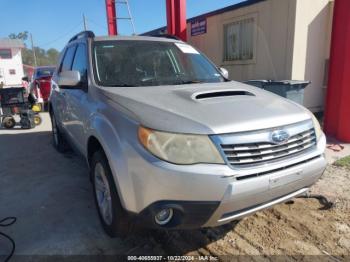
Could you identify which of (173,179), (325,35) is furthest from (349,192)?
(325,35)

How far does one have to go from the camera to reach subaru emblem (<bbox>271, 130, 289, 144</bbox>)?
2223 mm

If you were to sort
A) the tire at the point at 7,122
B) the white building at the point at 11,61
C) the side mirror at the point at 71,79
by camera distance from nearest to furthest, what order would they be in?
the side mirror at the point at 71,79, the tire at the point at 7,122, the white building at the point at 11,61

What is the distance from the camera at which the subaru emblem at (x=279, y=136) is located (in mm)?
2223

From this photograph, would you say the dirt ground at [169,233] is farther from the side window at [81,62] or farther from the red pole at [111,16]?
the red pole at [111,16]

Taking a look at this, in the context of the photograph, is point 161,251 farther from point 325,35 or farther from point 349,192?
point 325,35

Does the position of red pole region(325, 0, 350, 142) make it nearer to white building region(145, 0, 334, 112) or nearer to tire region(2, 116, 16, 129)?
white building region(145, 0, 334, 112)

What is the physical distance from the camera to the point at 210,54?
949 centimetres

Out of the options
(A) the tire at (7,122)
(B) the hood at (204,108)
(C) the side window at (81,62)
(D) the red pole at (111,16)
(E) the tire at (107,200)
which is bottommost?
(A) the tire at (7,122)

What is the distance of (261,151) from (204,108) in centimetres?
54

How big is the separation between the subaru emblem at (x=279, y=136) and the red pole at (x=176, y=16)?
6560 mm

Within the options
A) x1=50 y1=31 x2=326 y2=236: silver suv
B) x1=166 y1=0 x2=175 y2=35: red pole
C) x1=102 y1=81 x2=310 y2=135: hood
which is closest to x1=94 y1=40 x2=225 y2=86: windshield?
x1=50 y1=31 x2=326 y2=236: silver suv

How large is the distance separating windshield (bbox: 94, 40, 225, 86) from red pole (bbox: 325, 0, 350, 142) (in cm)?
316

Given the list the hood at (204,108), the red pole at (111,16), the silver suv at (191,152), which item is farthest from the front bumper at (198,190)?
the red pole at (111,16)

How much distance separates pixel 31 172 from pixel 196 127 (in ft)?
11.2
